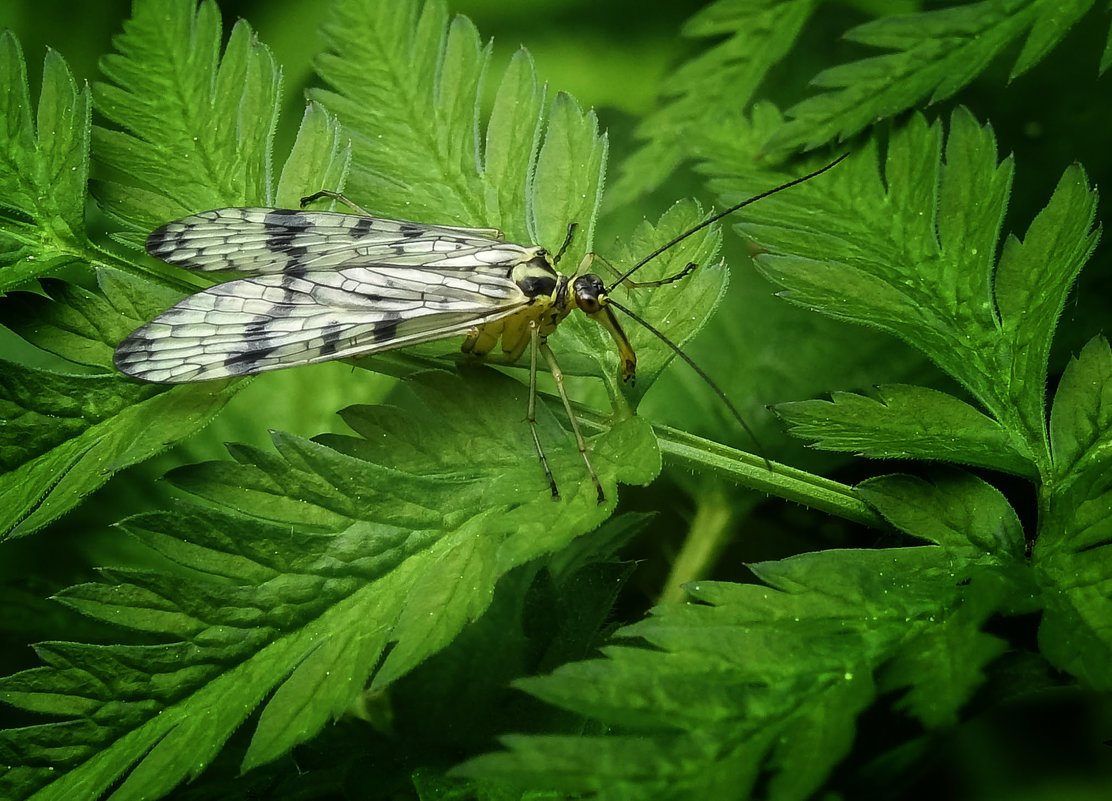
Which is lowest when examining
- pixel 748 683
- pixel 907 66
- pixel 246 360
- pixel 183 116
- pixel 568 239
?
pixel 748 683

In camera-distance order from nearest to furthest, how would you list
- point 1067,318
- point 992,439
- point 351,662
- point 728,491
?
point 351,662 → point 992,439 → point 1067,318 → point 728,491

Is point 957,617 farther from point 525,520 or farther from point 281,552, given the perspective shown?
point 281,552

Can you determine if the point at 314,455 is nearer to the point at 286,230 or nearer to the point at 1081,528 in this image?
the point at 286,230

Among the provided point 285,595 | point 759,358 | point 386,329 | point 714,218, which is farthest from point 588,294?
point 285,595

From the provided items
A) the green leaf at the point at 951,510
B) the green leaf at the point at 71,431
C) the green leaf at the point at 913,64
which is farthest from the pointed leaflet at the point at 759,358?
the green leaf at the point at 71,431

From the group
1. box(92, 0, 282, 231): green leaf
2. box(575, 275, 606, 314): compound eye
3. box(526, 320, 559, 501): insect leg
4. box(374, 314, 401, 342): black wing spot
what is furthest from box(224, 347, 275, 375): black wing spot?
box(575, 275, 606, 314): compound eye

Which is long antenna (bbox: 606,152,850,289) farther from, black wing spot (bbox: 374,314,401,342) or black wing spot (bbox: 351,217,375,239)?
black wing spot (bbox: 351,217,375,239)

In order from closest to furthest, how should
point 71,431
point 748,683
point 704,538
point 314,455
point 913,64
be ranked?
1. point 748,683
2. point 314,455
3. point 71,431
4. point 913,64
5. point 704,538

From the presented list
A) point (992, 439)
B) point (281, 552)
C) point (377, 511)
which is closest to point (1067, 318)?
point (992, 439)
